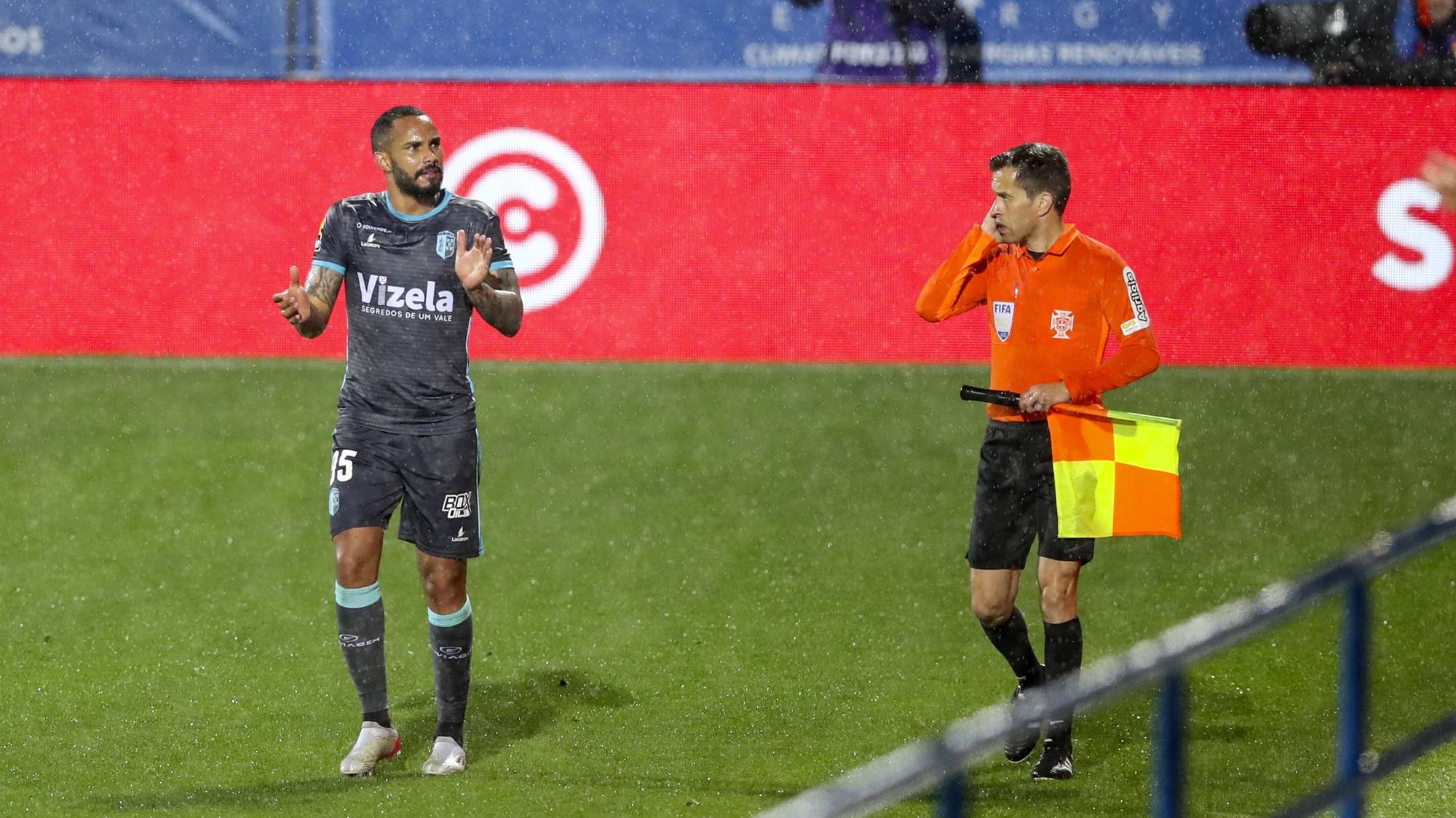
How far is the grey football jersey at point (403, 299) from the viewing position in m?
6.27

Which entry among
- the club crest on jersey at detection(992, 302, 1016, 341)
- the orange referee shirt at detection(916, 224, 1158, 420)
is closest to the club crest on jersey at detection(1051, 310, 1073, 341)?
the orange referee shirt at detection(916, 224, 1158, 420)

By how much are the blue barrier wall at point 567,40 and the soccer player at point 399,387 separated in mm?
4981

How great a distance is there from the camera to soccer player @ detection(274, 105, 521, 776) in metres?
6.25

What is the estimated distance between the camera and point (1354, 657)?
4.20 metres

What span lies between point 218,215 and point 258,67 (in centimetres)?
93

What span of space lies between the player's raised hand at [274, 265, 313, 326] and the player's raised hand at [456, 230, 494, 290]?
504mm

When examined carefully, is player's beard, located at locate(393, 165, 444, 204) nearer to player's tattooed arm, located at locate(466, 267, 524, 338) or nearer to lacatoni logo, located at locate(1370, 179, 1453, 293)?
player's tattooed arm, located at locate(466, 267, 524, 338)

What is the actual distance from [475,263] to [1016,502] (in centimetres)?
193

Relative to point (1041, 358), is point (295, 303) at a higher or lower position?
higher

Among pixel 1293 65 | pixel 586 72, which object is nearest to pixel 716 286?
pixel 586 72

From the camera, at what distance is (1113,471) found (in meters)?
6.02

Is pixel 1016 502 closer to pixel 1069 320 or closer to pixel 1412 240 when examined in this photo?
pixel 1069 320

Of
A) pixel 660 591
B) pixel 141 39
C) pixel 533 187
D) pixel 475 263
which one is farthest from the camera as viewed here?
pixel 141 39

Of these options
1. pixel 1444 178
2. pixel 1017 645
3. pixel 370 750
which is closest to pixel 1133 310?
pixel 1444 178
